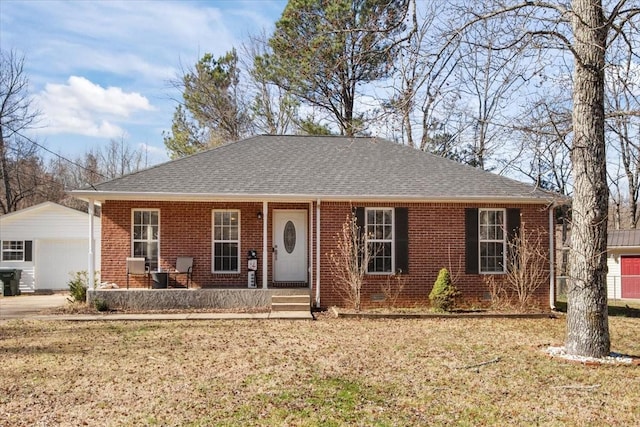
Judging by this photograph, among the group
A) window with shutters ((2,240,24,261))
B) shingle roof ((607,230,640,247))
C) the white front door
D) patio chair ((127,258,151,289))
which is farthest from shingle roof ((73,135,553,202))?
shingle roof ((607,230,640,247))

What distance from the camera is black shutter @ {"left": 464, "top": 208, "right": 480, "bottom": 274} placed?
14.6 metres

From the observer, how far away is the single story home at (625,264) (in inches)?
1050

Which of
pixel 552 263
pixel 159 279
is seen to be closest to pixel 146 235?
pixel 159 279

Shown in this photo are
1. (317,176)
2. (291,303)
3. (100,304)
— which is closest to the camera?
(100,304)

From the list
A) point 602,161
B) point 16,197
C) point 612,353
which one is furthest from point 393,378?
point 16,197

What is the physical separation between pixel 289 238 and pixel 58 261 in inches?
448

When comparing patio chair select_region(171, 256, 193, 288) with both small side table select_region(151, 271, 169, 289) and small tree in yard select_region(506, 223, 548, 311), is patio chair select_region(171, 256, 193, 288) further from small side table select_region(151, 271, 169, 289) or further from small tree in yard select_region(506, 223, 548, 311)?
small tree in yard select_region(506, 223, 548, 311)

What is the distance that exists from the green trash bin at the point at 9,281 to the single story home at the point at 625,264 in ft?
81.7

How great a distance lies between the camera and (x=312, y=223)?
1442 cm

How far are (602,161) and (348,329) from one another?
5587 millimetres

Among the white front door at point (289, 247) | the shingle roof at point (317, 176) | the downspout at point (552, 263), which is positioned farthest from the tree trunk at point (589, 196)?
the white front door at point (289, 247)

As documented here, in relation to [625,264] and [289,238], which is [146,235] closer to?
[289,238]

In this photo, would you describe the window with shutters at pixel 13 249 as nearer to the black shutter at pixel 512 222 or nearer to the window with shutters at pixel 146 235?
the window with shutters at pixel 146 235

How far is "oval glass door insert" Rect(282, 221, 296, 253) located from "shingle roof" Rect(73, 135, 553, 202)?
54.6 inches
